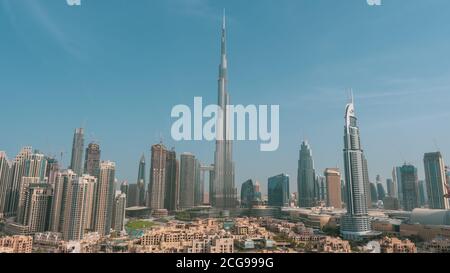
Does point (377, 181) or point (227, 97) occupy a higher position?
point (227, 97)

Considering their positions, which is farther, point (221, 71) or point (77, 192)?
point (221, 71)

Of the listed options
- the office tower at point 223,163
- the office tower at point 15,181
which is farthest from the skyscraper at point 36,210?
the office tower at point 223,163

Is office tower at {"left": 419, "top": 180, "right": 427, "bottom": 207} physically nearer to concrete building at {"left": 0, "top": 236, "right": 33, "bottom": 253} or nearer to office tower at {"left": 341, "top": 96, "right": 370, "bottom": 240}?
office tower at {"left": 341, "top": 96, "right": 370, "bottom": 240}

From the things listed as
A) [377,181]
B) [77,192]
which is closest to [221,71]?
[377,181]

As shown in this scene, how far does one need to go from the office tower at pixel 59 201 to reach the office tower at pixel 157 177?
19.8ft

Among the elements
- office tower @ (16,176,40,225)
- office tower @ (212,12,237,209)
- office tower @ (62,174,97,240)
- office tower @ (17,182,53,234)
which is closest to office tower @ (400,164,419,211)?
office tower @ (212,12,237,209)

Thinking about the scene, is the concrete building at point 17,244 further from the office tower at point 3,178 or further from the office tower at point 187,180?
the office tower at point 187,180

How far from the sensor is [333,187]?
1844cm

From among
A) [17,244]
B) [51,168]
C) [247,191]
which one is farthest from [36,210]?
[247,191]

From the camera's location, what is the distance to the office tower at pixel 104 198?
9461 mm

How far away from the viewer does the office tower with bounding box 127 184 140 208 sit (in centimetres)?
1537
